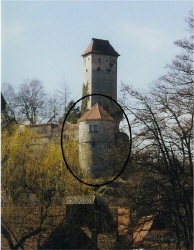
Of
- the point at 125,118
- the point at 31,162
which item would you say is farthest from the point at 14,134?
the point at 125,118

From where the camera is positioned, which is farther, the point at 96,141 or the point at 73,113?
the point at 96,141

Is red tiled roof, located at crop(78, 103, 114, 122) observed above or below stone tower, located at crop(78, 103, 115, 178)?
above

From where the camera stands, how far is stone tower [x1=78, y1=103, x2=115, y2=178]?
3.67 meters

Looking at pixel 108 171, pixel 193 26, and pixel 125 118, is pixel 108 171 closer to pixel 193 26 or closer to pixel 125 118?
pixel 125 118

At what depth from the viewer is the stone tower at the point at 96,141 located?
3.67 m

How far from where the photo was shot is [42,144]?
14.2ft

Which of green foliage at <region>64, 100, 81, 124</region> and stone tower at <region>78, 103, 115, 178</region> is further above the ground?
green foliage at <region>64, 100, 81, 124</region>

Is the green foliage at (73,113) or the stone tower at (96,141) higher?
the green foliage at (73,113)

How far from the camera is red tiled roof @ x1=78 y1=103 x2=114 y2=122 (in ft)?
11.9

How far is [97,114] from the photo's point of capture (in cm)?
362

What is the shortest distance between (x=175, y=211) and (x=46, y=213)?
690 millimetres

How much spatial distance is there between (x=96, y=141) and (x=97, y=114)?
1.02 ft

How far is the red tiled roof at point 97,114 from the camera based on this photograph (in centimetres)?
363

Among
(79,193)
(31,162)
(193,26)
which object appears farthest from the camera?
(31,162)
